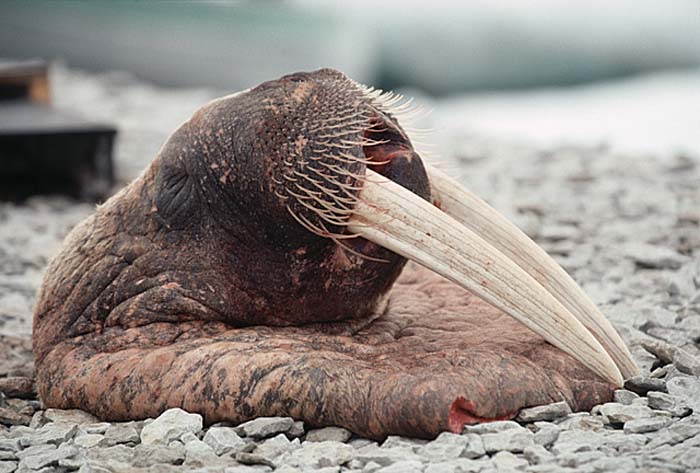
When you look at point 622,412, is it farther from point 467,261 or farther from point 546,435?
point 467,261

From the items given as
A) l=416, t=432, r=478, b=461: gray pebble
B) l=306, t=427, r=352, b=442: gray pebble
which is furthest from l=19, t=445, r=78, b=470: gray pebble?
l=416, t=432, r=478, b=461: gray pebble

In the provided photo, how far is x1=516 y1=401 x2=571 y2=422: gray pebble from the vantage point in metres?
2.89

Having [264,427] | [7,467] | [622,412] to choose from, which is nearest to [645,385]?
[622,412]

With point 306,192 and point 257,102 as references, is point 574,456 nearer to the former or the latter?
point 306,192

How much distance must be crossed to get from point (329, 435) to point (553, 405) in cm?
64

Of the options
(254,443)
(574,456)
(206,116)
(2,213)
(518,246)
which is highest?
(206,116)

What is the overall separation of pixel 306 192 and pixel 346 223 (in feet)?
0.50

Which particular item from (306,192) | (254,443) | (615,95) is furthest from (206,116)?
(615,95)

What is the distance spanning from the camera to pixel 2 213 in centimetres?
595

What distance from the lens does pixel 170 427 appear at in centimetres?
295

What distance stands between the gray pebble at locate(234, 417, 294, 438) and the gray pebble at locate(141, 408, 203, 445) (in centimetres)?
13

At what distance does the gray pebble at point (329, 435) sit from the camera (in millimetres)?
2912

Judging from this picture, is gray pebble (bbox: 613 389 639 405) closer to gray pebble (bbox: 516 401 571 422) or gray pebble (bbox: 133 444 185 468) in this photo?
gray pebble (bbox: 516 401 571 422)

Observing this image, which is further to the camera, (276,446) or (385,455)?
(276,446)
